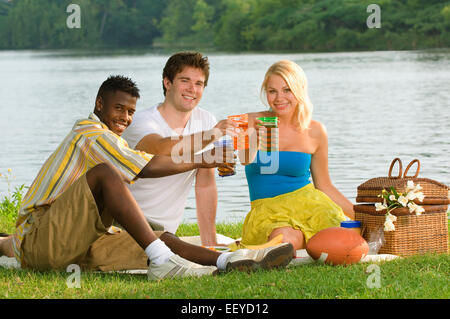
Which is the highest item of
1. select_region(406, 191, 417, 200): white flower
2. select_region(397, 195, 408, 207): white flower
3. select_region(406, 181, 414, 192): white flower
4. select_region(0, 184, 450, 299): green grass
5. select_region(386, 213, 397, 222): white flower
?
select_region(406, 181, 414, 192): white flower

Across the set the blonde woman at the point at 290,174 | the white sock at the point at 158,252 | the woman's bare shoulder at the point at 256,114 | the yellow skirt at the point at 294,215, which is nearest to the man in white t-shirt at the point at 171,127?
the woman's bare shoulder at the point at 256,114

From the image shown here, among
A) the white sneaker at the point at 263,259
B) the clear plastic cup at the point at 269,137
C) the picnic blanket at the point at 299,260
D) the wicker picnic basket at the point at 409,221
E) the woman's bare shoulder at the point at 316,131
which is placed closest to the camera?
the white sneaker at the point at 263,259

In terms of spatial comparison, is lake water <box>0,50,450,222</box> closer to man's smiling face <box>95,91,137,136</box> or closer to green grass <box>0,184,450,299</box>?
man's smiling face <box>95,91,137,136</box>

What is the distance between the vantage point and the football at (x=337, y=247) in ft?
18.1

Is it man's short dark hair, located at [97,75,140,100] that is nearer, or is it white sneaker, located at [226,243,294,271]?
white sneaker, located at [226,243,294,271]

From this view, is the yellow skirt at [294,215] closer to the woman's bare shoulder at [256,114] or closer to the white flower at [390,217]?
the white flower at [390,217]

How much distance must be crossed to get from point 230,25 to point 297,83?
3256 inches

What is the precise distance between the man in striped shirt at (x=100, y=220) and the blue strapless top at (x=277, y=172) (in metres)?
0.88

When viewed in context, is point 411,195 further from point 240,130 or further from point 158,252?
point 158,252

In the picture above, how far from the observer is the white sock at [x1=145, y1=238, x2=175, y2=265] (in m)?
5.09

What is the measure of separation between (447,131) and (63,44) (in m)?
80.3

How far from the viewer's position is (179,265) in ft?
16.8

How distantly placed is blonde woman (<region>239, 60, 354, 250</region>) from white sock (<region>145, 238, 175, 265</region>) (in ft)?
3.72

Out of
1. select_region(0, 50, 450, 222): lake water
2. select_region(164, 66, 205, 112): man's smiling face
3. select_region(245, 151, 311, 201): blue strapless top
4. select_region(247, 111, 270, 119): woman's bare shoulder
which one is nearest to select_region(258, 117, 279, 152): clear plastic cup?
select_region(245, 151, 311, 201): blue strapless top
